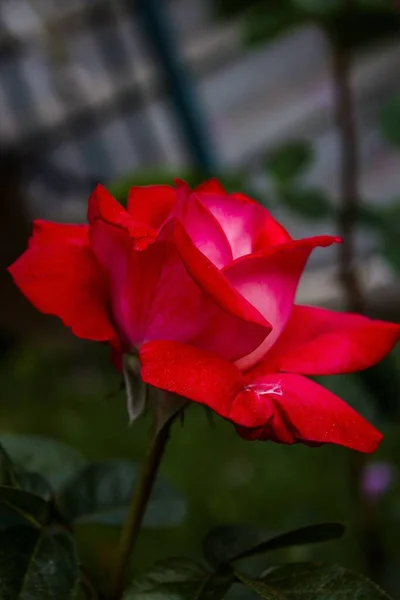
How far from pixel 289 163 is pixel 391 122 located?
0.20 m

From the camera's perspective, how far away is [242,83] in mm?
2105

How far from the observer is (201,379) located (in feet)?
0.89

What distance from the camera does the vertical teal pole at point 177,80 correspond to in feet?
5.64

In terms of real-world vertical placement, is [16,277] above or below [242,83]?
above

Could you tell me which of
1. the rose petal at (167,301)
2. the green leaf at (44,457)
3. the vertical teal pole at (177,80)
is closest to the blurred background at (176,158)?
the vertical teal pole at (177,80)

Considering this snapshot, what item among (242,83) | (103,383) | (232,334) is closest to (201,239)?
(232,334)

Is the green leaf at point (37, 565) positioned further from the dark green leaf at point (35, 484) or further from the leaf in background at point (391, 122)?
the leaf in background at point (391, 122)

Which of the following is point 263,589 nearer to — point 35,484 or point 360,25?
point 35,484

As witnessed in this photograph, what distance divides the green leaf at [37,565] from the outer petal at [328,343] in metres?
0.11

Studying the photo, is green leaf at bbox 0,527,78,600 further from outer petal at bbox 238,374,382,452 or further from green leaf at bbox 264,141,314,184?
green leaf at bbox 264,141,314,184

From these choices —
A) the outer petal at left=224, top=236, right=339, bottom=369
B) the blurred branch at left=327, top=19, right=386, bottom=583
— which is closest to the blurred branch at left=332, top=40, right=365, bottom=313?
the blurred branch at left=327, top=19, right=386, bottom=583

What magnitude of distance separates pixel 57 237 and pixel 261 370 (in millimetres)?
108

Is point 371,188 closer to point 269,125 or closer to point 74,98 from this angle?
point 269,125

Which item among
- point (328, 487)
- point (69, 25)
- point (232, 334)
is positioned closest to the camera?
point (232, 334)
